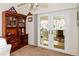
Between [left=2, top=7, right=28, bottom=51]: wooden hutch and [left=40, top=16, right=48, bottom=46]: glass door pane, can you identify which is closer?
[left=2, top=7, right=28, bottom=51]: wooden hutch

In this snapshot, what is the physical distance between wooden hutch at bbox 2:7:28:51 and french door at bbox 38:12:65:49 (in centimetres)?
68

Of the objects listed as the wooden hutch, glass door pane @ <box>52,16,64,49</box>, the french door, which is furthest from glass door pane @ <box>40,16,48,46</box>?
the wooden hutch

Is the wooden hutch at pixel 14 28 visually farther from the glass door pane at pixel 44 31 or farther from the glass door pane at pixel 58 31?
the glass door pane at pixel 58 31

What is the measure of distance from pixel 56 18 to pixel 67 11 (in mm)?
543

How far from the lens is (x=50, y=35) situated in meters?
4.08

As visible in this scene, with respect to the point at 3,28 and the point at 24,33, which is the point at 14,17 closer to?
the point at 3,28

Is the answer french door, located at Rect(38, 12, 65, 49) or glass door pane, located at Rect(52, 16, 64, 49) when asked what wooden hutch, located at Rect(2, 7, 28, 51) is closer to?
french door, located at Rect(38, 12, 65, 49)

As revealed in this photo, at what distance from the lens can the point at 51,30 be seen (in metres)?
4.01

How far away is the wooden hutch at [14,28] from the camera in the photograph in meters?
3.32

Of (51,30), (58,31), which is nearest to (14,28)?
(51,30)

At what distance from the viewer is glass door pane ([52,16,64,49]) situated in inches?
146

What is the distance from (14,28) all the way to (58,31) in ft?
5.30

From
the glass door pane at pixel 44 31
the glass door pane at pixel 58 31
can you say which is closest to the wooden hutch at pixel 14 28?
the glass door pane at pixel 44 31

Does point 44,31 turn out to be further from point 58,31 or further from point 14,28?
point 14,28
